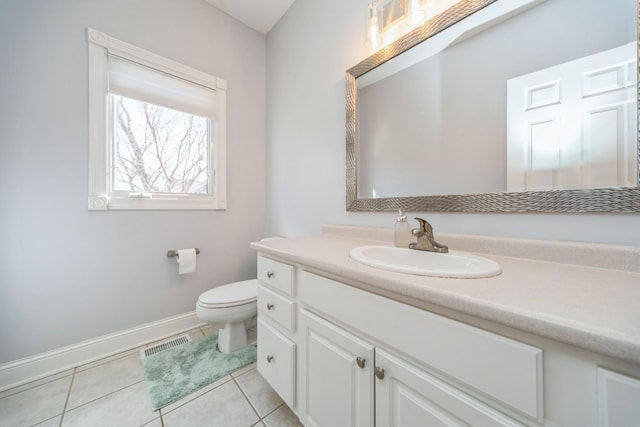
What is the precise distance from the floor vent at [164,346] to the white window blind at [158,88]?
1742mm

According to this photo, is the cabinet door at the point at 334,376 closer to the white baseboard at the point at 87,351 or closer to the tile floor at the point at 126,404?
the tile floor at the point at 126,404

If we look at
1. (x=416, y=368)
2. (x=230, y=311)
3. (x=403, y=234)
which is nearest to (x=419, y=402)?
(x=416, y=368)

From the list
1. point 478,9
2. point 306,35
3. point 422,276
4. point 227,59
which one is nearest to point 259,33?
point 227,59

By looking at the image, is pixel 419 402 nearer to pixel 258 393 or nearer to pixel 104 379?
pixel 258 393

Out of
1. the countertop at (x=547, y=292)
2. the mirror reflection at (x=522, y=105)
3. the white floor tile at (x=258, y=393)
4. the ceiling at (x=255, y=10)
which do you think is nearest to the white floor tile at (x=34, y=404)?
the white floor tile at (x=258, y=393)

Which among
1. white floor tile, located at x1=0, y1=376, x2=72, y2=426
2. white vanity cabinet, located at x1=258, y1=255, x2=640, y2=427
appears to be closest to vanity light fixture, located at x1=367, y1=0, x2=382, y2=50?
white vanity cabinet, located at x1=258, y1=255, x2=640, y2=427

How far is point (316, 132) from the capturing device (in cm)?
164

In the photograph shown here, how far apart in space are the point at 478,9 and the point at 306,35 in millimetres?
1219

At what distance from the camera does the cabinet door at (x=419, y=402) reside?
0.47m

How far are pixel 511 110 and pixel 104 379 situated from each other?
239 cm

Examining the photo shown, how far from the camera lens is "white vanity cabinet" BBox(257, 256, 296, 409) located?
96 cm

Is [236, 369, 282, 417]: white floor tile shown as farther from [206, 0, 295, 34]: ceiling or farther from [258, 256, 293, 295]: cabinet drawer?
[206, 0, 295, 34]: ceiling

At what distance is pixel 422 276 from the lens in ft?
1.98

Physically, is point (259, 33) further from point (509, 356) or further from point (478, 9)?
point (509, 356)
